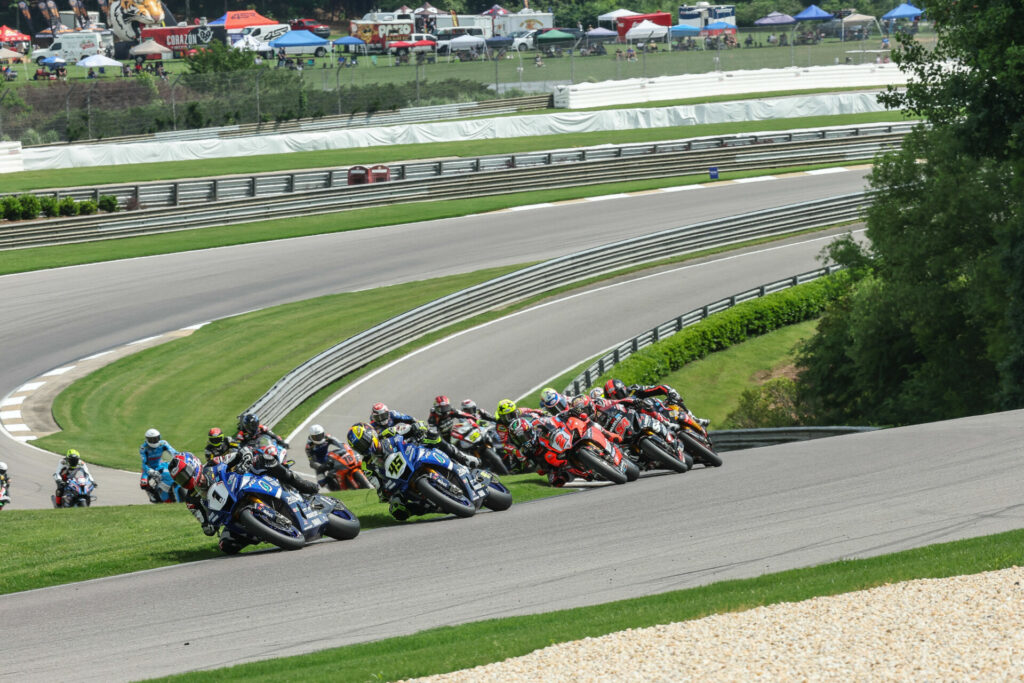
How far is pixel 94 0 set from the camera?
98.2m

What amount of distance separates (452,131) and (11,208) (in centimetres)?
2705

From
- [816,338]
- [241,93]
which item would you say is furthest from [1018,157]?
[241,93]

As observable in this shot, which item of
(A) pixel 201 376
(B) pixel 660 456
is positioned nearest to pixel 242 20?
(A) pixel 201 376

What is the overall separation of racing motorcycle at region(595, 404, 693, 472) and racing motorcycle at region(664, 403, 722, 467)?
27 cm

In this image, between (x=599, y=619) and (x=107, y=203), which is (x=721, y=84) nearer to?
(x=107, y=203)

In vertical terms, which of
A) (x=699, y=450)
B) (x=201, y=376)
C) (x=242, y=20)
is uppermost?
(x=242, y=20)

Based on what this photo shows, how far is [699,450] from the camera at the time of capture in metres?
17.1

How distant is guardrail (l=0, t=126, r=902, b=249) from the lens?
132 ft

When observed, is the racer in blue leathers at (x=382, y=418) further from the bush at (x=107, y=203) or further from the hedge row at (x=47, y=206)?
the bush at (x=107, y=203)

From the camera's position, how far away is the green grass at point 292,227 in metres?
38.2

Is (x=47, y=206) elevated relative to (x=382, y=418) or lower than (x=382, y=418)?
lower

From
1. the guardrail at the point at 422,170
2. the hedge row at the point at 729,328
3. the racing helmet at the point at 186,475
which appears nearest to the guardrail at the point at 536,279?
the hedge row at the point at 729,328

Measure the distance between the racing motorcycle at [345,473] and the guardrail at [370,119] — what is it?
143ft

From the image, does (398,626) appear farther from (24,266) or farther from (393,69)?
(393,69)
